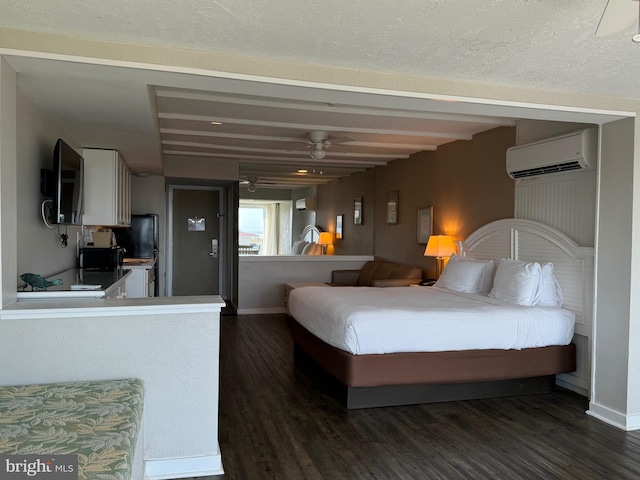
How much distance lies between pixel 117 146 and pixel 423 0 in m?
3.54

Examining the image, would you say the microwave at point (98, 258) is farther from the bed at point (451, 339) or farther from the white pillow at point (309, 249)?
the white pillow at point (309, 249)

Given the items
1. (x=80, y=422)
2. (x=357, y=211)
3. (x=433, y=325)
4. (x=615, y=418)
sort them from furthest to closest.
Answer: (x=357, y=211)
(x=433, y=325)
(x=615, y=418)
(x=80, y=422)

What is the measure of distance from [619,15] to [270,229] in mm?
12069

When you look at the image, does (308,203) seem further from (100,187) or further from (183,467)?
(183,467)

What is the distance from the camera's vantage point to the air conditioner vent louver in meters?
3.96

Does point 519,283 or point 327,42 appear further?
point 519,283

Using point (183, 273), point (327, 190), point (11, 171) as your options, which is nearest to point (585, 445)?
point (11, 171)

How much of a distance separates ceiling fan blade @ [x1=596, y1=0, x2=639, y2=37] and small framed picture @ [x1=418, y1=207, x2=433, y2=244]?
4.62 metres

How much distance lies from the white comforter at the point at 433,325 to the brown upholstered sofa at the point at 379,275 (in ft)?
6.67

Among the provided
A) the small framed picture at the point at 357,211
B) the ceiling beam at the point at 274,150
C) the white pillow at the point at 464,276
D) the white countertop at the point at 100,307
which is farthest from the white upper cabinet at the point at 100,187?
the small framed picture at the point at 357,211

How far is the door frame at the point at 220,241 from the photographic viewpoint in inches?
335

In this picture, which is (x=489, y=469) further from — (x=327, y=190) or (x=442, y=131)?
(x=327, y=190)

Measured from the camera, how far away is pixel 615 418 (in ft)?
11.2

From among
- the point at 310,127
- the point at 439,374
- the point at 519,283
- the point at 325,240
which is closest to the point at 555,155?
the point at 519,283
